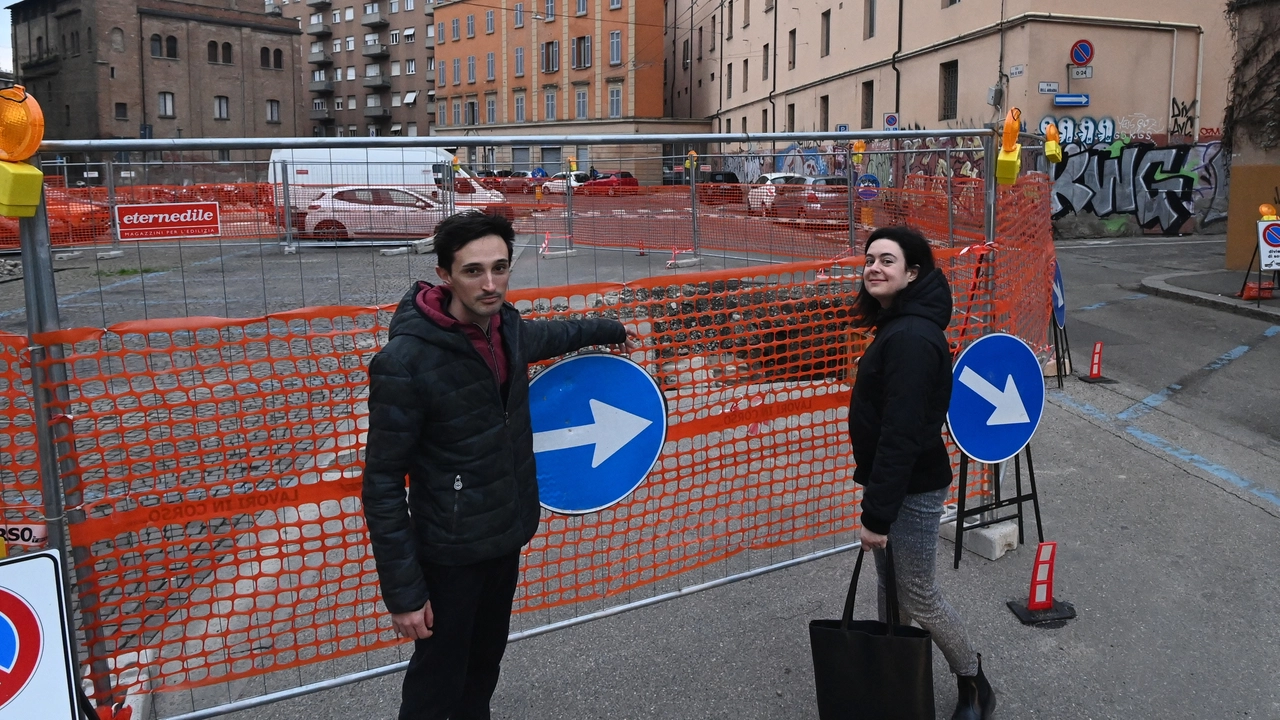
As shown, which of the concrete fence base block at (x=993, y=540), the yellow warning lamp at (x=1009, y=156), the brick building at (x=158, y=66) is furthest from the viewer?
the brick building at (x=158, y=66)

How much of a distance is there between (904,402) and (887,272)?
48 cm

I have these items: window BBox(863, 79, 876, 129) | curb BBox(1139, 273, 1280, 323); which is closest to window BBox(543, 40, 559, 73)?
window BBox(863, 79, 876, 129)

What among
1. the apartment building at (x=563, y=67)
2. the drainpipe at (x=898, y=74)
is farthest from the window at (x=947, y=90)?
the apartment building at (x=563, y=67)

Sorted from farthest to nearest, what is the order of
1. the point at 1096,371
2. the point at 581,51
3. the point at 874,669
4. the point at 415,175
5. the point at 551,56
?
1. the point at 551,56
2. the point at 581,51
3. the point at 1096,371
4. the point at 415,175
5. the point at 874,669

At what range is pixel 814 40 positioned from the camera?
3722 cm

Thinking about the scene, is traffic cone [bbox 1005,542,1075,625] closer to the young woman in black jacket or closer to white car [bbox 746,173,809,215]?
the young woman in black jacket

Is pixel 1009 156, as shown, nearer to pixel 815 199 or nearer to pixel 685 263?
pixel 815 199

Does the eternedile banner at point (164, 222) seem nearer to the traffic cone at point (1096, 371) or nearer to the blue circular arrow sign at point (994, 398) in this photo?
the blue circular arrow sign at point (994, 398)

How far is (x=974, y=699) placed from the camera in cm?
336

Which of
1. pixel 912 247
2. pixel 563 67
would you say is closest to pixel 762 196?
pixel 912 247

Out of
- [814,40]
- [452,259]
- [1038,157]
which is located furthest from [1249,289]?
[814,40]

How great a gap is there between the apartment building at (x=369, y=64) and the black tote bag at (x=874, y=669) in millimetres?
87522

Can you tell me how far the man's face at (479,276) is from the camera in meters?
2.60

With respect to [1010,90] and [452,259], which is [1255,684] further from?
[1010,90]
